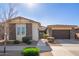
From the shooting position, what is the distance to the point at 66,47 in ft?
31.2

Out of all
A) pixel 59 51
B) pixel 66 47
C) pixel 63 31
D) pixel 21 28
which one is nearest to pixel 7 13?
pixel 21 28

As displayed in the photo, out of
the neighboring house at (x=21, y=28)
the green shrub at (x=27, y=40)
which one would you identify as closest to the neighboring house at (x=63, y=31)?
the neighboring house at (x=21, y=28)

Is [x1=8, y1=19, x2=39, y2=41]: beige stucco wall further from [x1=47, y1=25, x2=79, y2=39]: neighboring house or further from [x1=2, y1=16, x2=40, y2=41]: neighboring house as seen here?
[x1=47, y1=25, x2=79, y2=39]: neighboring house

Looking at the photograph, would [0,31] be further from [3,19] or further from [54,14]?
[54,14]

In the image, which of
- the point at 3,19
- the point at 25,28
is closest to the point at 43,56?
the point at 25,28

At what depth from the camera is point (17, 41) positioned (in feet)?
30.2

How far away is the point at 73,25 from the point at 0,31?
2.80 metres

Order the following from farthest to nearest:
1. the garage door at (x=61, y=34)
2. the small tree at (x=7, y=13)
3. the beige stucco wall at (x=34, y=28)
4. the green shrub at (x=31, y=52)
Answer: the garage door at (x=61, y=34)
the beige stucco wall at (x=34, y=28)
the small tree at (x=7, y=13)
the green shrub at (x=31, y=52)

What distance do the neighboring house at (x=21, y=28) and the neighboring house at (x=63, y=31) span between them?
21.7 inches

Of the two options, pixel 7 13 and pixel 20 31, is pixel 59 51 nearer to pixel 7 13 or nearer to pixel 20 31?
pixel 20 31

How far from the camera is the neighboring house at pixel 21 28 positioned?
9141mm

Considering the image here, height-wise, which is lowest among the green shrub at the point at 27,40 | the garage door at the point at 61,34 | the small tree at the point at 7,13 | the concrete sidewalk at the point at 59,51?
the concrete sidewalk at the point at 59,51

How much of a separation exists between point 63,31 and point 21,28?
1693mm

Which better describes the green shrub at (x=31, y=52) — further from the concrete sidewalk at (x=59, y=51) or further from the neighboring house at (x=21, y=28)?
the concrete sidewalk at (x=59, y=51)
